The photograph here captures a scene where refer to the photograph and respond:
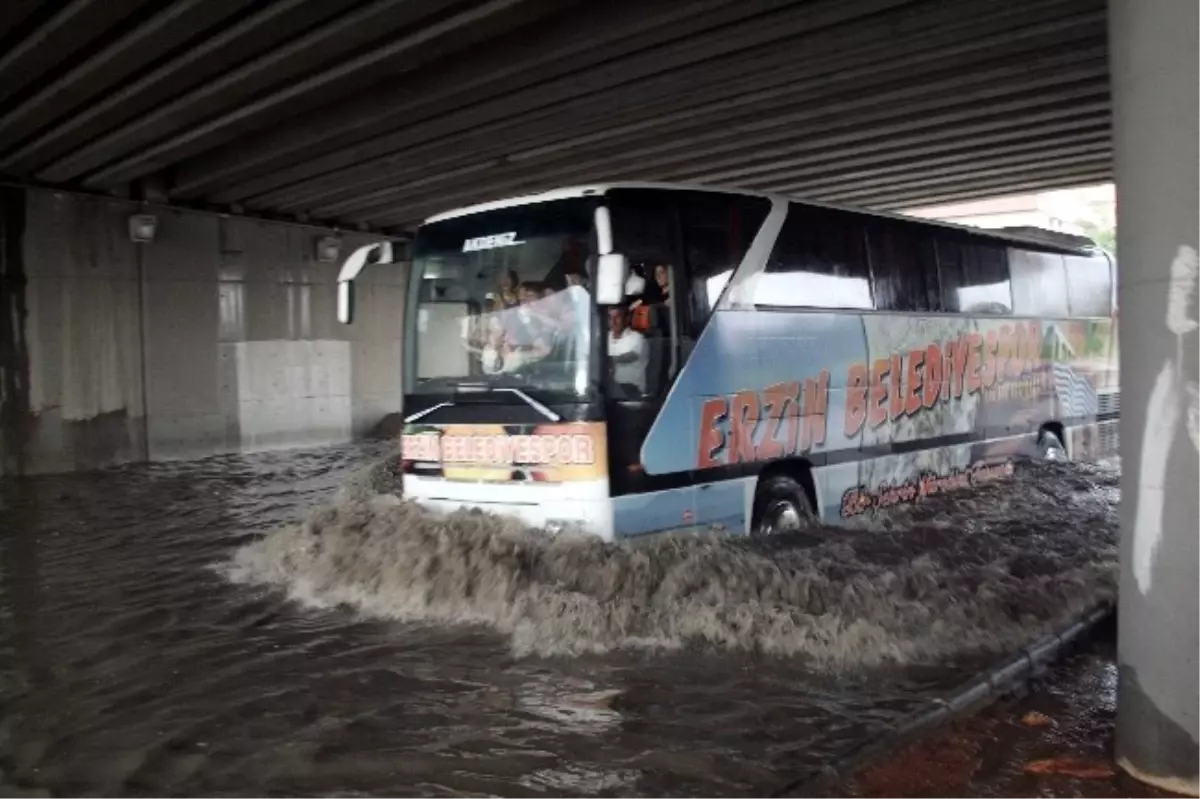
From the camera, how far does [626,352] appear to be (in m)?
7.26

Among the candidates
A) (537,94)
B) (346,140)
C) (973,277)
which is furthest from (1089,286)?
(346,140)

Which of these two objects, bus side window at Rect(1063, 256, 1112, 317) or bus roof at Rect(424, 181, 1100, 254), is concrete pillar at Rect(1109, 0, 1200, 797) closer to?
bus roof at Rect(424, 181, 1100, 254)

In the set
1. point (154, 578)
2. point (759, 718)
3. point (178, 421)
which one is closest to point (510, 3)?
point (154, 578)

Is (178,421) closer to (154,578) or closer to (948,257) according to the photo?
(154,578)

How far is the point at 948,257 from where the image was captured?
427 inches

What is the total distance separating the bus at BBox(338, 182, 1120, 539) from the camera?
23.7 feet

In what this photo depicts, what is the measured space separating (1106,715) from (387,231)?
66.9ft

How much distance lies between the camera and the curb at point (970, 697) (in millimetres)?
4090

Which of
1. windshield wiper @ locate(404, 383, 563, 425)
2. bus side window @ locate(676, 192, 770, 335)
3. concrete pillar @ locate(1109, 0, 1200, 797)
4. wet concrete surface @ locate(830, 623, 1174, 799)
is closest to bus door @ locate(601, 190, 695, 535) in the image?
bus side window @ locate(676, 192, 770, 335)

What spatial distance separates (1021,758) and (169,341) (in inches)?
675

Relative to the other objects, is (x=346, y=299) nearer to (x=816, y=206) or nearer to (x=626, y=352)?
(x=626, y=352)

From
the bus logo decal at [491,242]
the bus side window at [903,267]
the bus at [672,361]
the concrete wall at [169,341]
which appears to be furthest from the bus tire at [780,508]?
the concrete wall at [169,341]

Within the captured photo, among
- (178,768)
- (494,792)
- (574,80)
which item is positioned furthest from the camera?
(574,80)

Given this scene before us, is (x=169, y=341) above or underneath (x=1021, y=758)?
above
